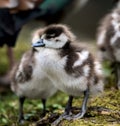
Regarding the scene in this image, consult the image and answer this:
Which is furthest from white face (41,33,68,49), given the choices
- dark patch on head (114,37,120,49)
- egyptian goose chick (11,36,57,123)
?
dark patch on head (114,37,120,49)

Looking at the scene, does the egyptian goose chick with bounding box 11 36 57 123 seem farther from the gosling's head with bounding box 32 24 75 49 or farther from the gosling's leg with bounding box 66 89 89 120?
the gosling's leg with bounding box 66 89 89 120

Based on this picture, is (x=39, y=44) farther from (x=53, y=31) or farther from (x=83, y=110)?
(x=83, y=110)

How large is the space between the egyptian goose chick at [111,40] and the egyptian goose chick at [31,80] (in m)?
0.57

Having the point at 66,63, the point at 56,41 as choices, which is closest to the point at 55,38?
the point at 56,41

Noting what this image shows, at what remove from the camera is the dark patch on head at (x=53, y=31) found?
328cm

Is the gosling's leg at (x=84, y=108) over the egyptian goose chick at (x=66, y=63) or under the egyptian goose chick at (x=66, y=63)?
under

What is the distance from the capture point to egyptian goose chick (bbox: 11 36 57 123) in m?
3.61

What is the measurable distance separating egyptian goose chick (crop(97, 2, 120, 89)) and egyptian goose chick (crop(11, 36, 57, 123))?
1.87 ft

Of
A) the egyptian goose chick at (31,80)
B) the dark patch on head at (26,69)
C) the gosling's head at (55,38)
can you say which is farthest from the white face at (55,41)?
the dark patch on head at (26,69)

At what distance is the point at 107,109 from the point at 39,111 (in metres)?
0.89

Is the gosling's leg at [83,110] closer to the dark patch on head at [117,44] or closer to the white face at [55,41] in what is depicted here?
the white face at [55,41]

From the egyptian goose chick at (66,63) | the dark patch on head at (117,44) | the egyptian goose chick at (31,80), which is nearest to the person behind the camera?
the egyptian goose chick at (66,63)

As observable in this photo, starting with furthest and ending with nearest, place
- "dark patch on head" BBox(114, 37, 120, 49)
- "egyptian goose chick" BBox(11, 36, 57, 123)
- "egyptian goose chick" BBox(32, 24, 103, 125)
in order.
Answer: "dark patch on head" BBox(114, 37, 120, 49) → "egyptian goose chick" BBox(11, 36, 57, 123) → "egyptian goose chick" BBox(32, 24, 103, 125)

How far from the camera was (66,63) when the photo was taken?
3.24 metres
